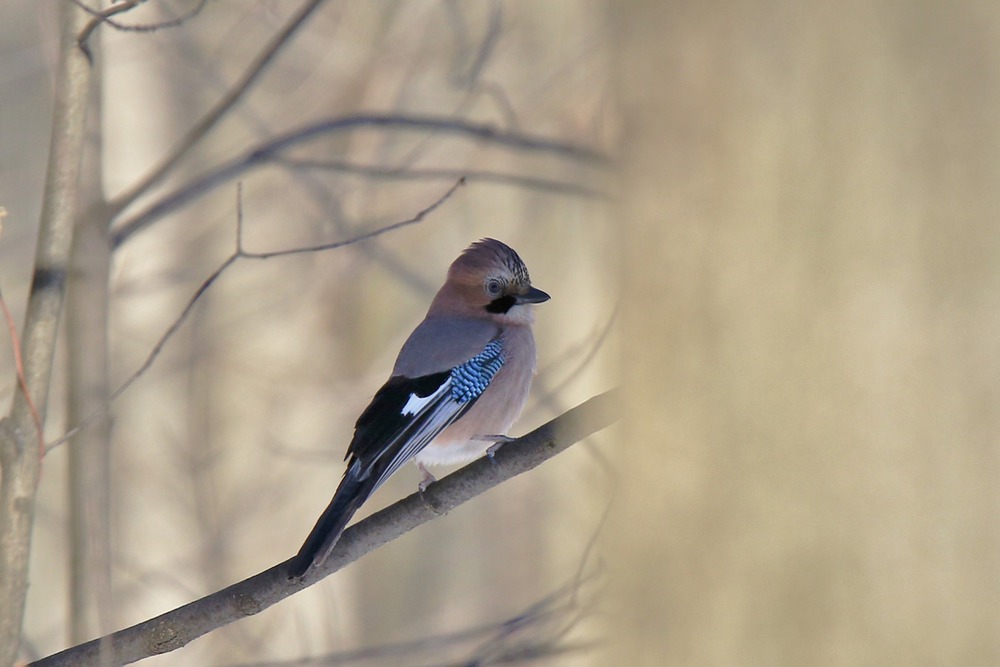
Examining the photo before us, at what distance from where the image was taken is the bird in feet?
9.00

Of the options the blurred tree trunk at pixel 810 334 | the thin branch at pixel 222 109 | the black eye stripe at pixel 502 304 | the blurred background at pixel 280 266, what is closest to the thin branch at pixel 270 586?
the black eye stripe at pixel 502 304

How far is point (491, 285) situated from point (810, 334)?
2.77 meters

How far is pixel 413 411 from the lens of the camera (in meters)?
2.89

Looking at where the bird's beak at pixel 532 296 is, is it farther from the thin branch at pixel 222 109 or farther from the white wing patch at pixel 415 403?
the thin branch at pixel 222 109

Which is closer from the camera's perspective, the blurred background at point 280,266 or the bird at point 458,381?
the bird at point 458,381

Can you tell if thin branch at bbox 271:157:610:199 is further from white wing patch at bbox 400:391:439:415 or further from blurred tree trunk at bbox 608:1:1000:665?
blurred tree trunk at bbox 608:1:1000:665

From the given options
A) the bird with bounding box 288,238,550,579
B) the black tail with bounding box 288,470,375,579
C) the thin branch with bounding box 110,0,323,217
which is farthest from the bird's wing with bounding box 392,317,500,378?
the thin branch with bounding box 110,0,323,217

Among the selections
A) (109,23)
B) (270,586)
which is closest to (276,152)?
(109,23)

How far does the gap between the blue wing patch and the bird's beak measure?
18 centimetres

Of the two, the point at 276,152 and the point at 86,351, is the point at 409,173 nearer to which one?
the point at 276,152

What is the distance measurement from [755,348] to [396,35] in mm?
5519

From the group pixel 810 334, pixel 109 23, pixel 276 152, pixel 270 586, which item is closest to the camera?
pixel 810 334

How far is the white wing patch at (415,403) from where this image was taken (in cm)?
288

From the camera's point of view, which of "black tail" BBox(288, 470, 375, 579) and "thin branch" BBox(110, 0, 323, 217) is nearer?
"black tail" BBox(288, 470, 375, 579)
